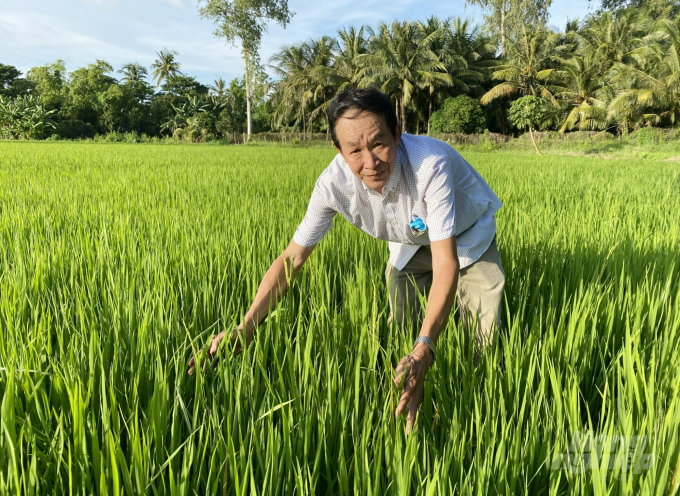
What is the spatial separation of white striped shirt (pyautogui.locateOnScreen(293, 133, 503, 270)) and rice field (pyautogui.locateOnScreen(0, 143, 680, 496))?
0.67 feet

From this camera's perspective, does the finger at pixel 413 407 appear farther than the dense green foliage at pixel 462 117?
No

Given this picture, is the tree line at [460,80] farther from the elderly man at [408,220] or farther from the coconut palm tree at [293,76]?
the elderly man at [408,220]

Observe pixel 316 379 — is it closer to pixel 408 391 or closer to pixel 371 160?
pixel 408 391

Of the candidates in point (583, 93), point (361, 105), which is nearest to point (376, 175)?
point (361, 105)

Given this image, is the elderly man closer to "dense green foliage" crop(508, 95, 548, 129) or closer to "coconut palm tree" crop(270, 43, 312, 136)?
"dense green foliage" crop(508, 95, 548, 129)

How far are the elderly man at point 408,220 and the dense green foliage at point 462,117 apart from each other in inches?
910

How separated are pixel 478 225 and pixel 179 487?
1218 mm

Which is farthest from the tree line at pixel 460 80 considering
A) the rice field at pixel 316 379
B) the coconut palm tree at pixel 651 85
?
the rice field at pixel 316 379

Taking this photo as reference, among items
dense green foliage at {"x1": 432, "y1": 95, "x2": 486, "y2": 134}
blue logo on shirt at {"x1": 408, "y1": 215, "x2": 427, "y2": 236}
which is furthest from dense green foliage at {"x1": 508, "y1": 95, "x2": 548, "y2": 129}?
blue logo on shirt at {"x1": 408, "y1": 215, "x2": 427, "y2": 236}

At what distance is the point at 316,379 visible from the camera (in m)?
0.97

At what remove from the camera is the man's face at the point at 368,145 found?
1.10 m

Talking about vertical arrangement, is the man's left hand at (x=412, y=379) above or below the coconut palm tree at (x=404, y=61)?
below

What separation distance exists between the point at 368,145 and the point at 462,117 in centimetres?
2371

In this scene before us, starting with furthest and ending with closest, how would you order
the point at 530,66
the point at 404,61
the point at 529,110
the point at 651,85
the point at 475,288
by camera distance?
the point at 404,61 < the point at 530,66 < the point at 529,110 < the point at 651,85 < the point at 475,288
